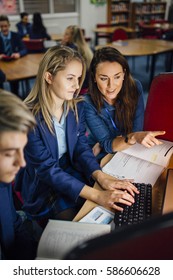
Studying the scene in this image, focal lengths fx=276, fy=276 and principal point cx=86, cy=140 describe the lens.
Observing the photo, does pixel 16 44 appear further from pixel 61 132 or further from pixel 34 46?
pixel 61 132

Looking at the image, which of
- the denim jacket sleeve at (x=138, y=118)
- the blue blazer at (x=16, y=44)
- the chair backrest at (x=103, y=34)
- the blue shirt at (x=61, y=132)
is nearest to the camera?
the blue shirt at (x=61, y=132)

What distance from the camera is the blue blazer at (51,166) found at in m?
1.20

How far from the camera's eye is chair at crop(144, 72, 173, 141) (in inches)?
54.8

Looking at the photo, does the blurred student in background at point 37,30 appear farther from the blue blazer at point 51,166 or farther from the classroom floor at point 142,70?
the blue blazer at point 51,166

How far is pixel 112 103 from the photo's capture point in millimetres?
1600

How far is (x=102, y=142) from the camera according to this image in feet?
5.01

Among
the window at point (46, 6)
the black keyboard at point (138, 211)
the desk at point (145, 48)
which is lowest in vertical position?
the black keyboard at point (138, 211)

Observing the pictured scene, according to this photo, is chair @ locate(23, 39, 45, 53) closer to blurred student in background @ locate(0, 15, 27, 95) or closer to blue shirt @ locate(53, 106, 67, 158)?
blurred student in background @ locate(0, 15, 27, 95)

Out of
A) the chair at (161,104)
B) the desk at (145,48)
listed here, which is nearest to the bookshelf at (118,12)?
the desk at (145,48)

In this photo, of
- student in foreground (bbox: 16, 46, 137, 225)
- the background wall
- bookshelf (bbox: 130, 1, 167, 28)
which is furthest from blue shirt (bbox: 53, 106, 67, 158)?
bookshelf (bbox: 130, 1, 167, 28)

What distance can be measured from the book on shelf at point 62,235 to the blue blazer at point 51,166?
10.5 inches

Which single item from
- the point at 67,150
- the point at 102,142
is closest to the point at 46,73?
the point at 67,150

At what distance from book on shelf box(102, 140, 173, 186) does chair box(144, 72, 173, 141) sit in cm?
12

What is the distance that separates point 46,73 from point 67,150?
0.40 meters
